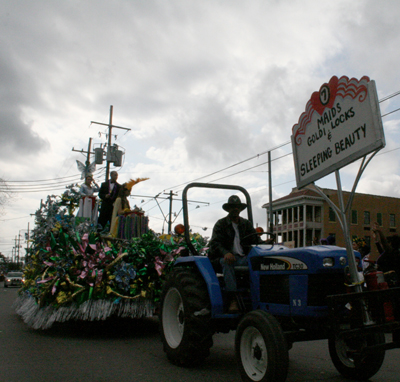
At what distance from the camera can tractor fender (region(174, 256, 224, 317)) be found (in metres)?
4.52

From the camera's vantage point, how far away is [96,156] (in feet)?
75.6

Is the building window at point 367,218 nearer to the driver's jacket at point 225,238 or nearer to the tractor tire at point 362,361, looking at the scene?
the driver's jacket at point 225,238

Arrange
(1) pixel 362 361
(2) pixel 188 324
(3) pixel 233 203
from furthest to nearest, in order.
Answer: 1. (3) pixel 233 203
2. (2) pixel 188 324
3. (1) pixel 362 361

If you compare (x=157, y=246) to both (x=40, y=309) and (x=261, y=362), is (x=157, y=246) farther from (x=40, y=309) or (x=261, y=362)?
(x=261, y=362)

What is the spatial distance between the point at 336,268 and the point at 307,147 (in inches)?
53.1

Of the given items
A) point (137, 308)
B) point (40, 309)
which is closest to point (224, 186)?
point (137, 308)

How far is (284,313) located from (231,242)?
1.20 metres

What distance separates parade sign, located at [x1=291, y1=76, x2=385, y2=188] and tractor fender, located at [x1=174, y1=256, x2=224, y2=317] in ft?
4.52

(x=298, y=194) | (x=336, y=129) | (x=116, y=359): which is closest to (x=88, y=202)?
(x=116, y=359)

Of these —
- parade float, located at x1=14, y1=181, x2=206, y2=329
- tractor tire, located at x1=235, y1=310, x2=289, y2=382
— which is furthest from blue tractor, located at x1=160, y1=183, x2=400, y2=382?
parade float, located at x1=14, y1=181, x2=206, y2=329

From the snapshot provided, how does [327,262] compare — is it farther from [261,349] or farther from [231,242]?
[231,242]

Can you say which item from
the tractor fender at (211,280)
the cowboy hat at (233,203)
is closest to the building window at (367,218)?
the cowboy hat at (233,203)

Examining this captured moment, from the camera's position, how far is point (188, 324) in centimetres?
464

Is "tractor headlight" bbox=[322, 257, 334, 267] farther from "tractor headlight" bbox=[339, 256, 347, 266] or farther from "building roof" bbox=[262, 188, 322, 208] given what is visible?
"building roof" bbox=[262, 188, 322, 208]
